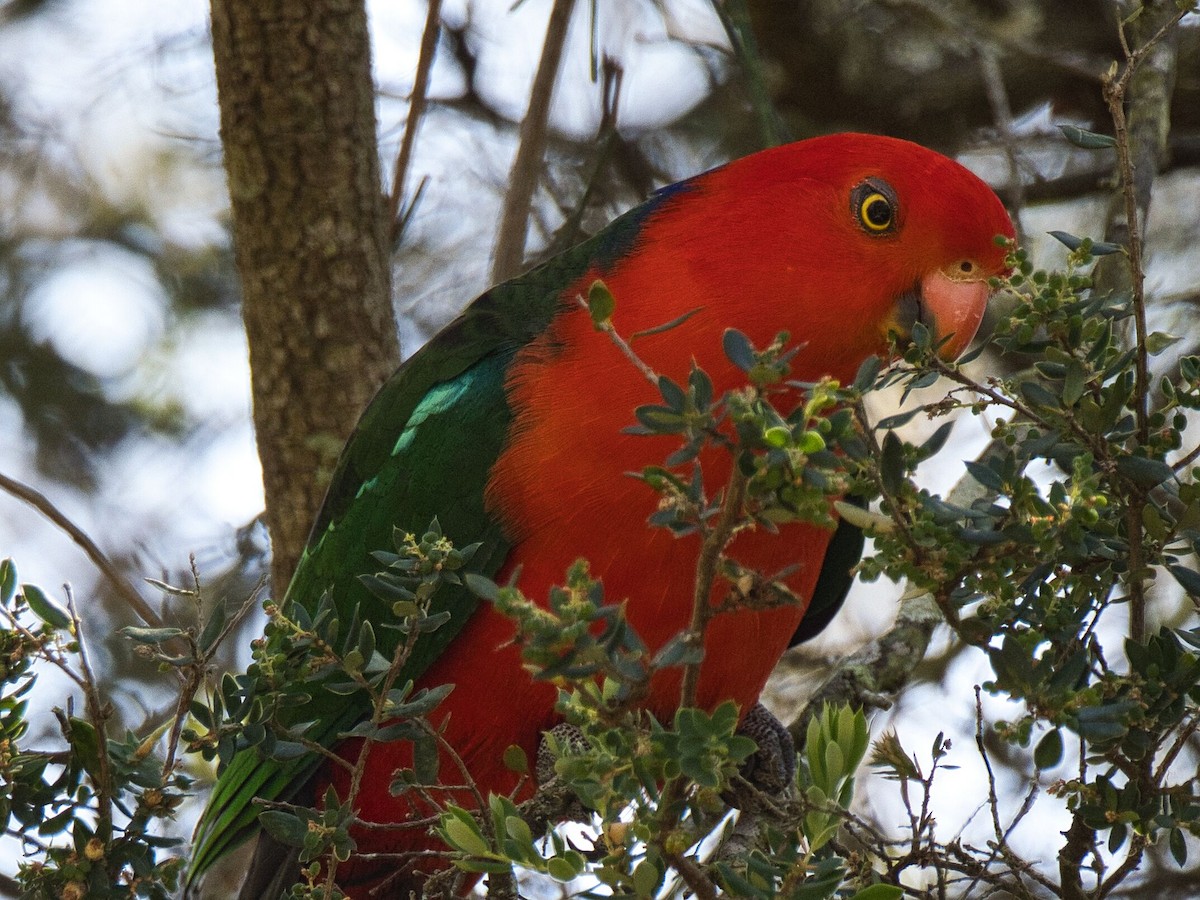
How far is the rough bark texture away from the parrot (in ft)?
1.32

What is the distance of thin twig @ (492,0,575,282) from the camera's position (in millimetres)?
3080

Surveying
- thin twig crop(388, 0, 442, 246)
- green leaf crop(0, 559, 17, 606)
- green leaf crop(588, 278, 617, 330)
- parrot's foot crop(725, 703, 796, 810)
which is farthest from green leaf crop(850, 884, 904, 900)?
thin twig crop(388, 0, 442, 246)

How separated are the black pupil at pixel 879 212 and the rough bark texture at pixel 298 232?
1.13m

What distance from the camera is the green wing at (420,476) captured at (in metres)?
2.25

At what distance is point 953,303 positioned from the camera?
222cm

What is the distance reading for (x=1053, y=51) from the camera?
13.2ft

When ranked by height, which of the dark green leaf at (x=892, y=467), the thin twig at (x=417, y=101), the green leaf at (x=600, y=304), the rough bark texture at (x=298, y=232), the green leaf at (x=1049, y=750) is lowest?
the green leaf at (x=1049, y=750)

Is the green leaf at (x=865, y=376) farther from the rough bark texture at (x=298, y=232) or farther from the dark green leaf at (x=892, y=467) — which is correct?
the rough bark texture at (x=298, y=232)

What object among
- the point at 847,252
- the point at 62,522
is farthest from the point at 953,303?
the point at 62,522

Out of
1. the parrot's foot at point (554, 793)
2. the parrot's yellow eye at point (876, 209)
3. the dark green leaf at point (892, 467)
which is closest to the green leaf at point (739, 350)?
the dark green leaf at point (892, 467)

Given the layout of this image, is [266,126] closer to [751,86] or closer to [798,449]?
[751,86]

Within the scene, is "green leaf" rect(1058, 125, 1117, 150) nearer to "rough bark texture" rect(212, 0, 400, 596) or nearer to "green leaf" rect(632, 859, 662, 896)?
"green leaf" rect(632, 859, 662, 896)

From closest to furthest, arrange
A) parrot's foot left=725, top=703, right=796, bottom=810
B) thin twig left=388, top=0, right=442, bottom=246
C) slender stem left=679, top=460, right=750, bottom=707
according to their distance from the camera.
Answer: slender stem left=679, top=460, right=750, bottom=707
parrot's foot left=725, top=703, right=796, bottom=810
thin twig left=388, top=0, right=442, bottom=246

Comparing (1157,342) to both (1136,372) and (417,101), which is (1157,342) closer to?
(1136,372)
